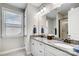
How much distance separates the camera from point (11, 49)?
75.6 inches

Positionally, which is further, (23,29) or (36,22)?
(36,22)

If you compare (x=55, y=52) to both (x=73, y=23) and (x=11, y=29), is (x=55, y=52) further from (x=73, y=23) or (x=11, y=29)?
(x=11, y=29)

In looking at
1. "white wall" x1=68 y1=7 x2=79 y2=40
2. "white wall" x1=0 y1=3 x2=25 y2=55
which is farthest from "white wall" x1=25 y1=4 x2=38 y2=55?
"white wall" x1=68 y1=7 x2=79 y2=40

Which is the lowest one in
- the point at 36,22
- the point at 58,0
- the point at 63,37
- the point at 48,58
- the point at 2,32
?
the point at 48,58

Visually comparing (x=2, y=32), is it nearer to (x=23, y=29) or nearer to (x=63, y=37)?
(x=23, y=29)

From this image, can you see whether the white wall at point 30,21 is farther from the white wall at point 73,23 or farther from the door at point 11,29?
the white wall at point 73,23

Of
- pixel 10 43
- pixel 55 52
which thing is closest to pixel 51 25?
pixel 55 52

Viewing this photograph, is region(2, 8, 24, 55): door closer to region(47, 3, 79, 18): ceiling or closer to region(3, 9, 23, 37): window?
region(3, 9, 23, 37): window

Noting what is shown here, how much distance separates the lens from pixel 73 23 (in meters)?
1.73

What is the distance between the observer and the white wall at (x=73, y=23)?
5.46ft

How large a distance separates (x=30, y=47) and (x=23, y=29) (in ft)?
1.91

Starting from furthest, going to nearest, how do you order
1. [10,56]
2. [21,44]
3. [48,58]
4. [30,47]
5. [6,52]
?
[30,47], [21,44], [6,52], [10,56], [48,58]

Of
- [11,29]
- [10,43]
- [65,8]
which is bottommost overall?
[10,43]

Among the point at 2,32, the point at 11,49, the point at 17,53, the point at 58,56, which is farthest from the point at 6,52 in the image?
the point at 58,56
